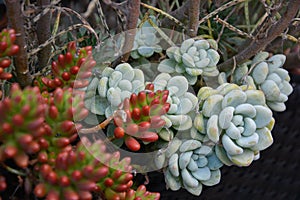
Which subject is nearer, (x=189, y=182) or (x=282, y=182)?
(x=189, y=182)

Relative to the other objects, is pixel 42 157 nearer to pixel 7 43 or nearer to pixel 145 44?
pixel 7 43

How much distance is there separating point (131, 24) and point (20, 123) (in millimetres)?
370

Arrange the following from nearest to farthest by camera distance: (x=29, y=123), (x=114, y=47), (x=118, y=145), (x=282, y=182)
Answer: (x=29, y=123)
(x=118, y=145)
(x=114, y=47)
(x=282, y=182)

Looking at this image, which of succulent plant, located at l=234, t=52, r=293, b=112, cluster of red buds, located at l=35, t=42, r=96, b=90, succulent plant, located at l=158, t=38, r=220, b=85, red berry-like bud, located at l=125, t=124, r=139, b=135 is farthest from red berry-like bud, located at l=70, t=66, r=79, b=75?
succulent plant, located at l=234, t=52, r=293, b=112

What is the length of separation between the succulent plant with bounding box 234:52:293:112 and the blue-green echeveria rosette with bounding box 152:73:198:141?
0.14m

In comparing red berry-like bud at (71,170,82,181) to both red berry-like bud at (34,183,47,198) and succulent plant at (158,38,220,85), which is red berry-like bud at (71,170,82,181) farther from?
succulent plant at (158,38,220,85)

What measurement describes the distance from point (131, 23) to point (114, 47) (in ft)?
0.16

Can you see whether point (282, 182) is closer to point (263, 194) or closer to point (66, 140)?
point (263, 194)

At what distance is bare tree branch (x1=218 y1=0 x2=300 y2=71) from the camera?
0.76 metres

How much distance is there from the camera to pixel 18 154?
469 mm

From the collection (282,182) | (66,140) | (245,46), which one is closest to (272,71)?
(245,46)

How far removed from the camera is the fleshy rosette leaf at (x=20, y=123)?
457 millimetres

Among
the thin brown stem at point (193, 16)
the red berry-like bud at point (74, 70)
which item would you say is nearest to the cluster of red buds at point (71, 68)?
the red berry-like bud at point (74, 70)

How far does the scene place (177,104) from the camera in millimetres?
726
